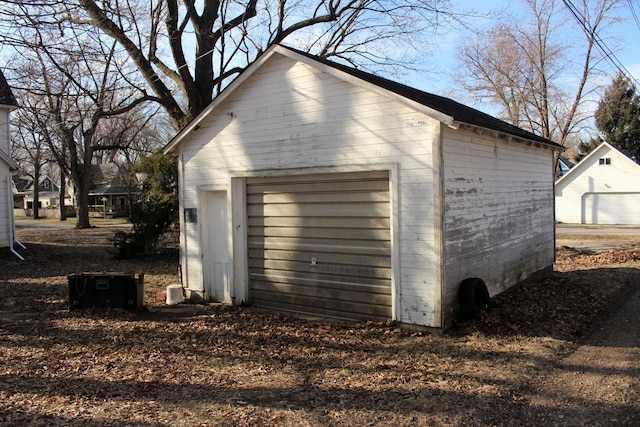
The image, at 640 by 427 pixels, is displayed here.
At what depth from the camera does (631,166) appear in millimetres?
32906

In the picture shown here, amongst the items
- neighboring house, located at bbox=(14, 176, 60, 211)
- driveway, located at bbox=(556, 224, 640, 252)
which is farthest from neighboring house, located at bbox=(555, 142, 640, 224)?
neighboring house, located at bbox=(14, 176, 60, 211)

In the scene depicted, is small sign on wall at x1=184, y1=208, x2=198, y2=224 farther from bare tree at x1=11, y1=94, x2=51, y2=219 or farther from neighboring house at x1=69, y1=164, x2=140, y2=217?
neighboring house at x1=69, y1=164, x2=140, y2=217

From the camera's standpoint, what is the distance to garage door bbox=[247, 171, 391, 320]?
762 centimetres

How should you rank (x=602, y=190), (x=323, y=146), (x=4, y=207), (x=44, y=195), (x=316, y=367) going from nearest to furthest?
(x=316, y=367) < (x=323, y=146) < (x=4, y=207) < (x=602, y=190) < (x=44, y=195)

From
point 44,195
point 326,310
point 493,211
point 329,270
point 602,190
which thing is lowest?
point 326,310

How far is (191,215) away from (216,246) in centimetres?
82

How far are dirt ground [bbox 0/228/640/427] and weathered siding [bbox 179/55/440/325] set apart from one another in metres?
1.06

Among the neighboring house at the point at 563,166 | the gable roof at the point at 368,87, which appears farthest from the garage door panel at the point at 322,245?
the neighboring house at the point at 563,166

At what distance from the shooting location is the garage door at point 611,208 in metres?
33.3

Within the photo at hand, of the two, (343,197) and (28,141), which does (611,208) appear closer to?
(343,197)

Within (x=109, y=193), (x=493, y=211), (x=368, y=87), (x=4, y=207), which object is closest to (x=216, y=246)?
(x=368, y=87)

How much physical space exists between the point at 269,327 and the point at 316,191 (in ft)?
7.66

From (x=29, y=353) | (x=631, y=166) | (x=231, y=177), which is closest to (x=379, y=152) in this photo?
(x=231, y=177)

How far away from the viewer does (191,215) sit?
9.80 m
